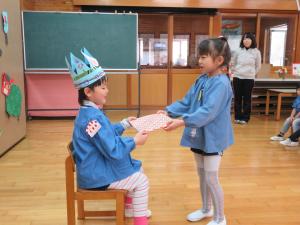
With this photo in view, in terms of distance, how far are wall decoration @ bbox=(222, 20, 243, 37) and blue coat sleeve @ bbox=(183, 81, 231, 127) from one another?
5.22 metres

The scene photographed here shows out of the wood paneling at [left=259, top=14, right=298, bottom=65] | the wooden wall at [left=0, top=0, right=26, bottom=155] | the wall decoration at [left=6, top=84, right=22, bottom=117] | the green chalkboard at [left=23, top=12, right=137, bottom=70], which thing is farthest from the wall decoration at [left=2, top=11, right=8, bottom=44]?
the wood paneling at [left=259, top=14, right=298, bottom=65]

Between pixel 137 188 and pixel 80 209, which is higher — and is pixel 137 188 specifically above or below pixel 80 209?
above

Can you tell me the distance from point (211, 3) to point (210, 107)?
491 cm

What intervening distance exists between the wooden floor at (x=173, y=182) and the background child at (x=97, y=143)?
61cm

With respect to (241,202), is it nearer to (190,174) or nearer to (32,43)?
(190,174)

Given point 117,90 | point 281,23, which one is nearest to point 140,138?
→ point 117,90

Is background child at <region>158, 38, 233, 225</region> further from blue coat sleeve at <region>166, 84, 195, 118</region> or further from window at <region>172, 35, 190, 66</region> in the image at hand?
window at <region>172, 35, 190, 66</region>

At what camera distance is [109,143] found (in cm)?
157

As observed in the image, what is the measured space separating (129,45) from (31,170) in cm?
286

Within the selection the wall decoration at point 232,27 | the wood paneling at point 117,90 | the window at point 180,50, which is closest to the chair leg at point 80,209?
the wood paneling at point 117,90

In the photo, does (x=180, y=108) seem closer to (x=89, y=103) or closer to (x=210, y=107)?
(x=210, y=107)

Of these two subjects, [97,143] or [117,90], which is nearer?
[97,143]

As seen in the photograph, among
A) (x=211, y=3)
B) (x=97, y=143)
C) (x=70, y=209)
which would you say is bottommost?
(x=70, y=209)

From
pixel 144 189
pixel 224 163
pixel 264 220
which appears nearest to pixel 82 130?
pixel 144 189
